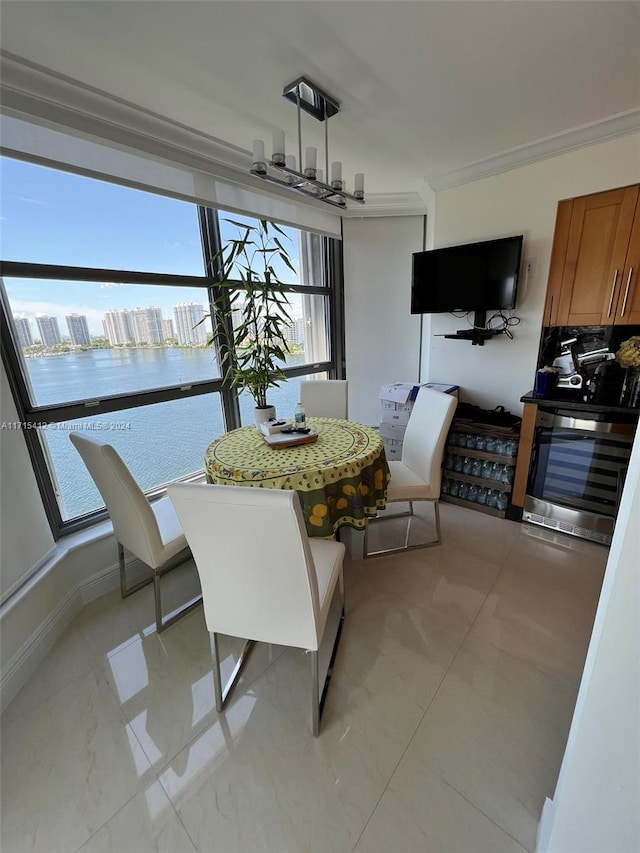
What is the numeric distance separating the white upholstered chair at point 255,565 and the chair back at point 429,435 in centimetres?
114

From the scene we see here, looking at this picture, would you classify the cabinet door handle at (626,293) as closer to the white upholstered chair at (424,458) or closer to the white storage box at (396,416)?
the white upholstered chair at (424,458)

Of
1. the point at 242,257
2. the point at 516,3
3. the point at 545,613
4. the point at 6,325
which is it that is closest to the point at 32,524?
the point at 6,325

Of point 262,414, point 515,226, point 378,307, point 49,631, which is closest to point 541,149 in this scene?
point 515,226

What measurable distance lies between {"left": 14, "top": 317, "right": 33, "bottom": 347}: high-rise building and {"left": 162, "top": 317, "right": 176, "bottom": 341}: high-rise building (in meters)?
0.77

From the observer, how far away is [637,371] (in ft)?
7.12

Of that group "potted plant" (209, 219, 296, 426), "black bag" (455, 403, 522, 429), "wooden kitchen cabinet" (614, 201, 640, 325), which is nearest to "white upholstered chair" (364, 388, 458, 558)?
"black bag" (455, 403, 522, 429)

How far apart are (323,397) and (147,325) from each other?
1.40m

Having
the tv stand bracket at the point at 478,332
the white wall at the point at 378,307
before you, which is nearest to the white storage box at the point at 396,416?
the white wall at the point at 378,307

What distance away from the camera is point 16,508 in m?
1.63

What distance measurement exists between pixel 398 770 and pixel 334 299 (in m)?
3.55

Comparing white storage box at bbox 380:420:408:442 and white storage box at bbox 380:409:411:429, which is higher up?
white storage box at bbox 380:409:411:429

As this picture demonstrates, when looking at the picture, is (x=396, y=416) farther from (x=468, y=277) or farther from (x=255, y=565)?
(x=255, y=565)

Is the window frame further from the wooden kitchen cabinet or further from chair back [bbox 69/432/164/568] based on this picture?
the wooden kitchen cabinet

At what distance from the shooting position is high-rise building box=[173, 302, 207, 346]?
98.7 inches
